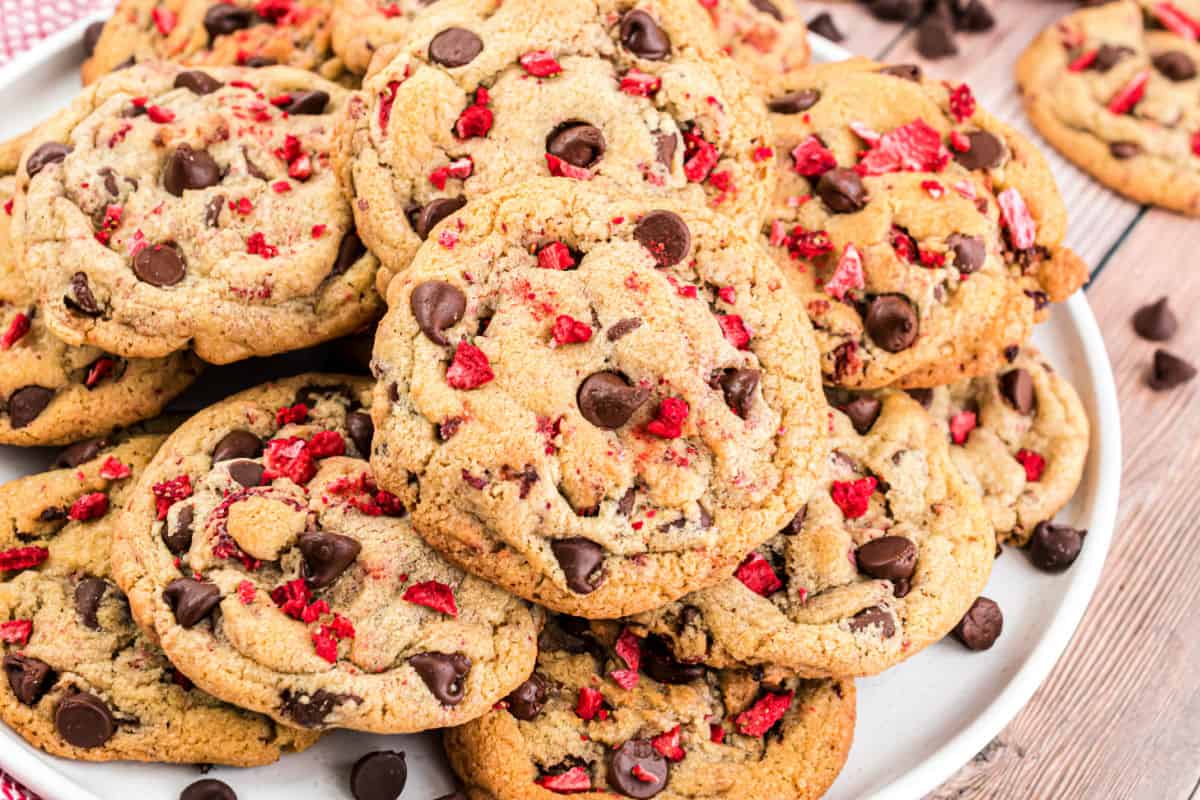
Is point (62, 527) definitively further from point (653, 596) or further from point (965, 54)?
point (965, 54)

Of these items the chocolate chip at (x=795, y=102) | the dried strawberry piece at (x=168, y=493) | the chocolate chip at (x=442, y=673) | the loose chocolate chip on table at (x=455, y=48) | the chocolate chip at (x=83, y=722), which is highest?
the loose chocolate chip on table at (x=455, y=48)

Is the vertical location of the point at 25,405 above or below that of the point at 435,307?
below

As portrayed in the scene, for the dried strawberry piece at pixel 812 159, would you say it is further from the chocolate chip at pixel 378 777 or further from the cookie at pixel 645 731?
the chocolate chip at pixel 378 777

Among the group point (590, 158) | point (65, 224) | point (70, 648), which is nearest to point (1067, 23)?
point (590, 158)

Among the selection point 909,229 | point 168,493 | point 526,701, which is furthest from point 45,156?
point 909,229

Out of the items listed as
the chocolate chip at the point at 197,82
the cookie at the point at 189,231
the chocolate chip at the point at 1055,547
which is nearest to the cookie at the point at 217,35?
the chocolate chip at the point at 197,82

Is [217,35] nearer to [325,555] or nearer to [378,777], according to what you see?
[325,555]
